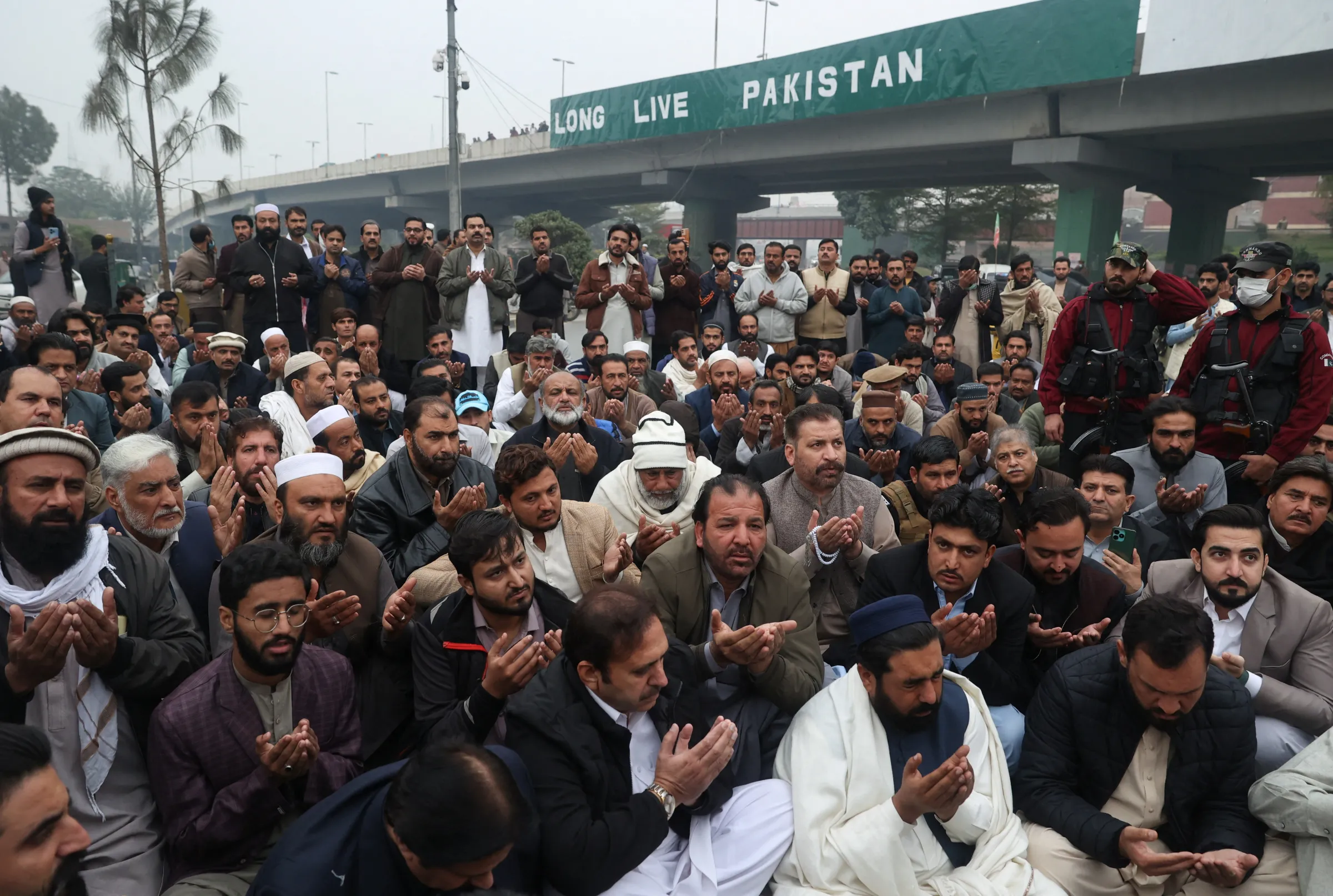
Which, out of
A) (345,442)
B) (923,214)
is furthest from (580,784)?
(923,214)

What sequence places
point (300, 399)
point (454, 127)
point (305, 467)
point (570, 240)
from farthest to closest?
1. point (570, 240)
2. point (454, 127)
3. point (300, 399)
4. point (305, 467)

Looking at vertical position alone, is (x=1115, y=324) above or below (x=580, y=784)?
above

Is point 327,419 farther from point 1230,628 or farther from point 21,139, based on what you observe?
point 21,139

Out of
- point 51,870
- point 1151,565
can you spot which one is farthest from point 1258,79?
point 51,870

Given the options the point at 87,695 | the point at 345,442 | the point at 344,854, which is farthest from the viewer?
the point at 345,442

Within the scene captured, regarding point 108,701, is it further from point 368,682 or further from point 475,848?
point 475,848

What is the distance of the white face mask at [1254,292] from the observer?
16.8 ft

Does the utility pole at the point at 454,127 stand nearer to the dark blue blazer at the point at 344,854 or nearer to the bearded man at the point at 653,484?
the bearded man at the point at 653,484

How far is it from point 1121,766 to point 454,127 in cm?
2030

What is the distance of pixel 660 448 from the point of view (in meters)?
4.36

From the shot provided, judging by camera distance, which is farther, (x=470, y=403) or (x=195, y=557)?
(x=470, y=403)

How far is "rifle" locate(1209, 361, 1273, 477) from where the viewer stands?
516 cm

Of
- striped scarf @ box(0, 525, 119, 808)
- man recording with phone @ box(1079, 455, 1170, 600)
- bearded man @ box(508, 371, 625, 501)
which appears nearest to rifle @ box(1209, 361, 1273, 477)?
man recording with phone @ box(1079, 455, 1170, 600)

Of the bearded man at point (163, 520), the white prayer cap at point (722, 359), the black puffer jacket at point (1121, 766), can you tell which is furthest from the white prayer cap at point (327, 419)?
the black puffer jacket at point (1121, 766)
